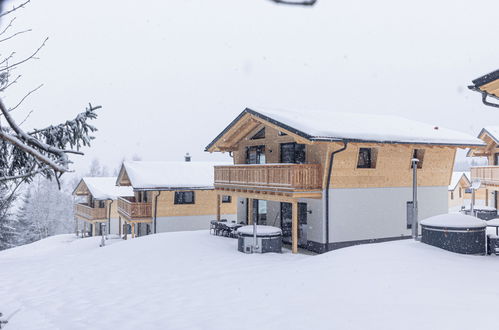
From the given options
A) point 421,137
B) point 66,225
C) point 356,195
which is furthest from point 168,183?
point 66,225

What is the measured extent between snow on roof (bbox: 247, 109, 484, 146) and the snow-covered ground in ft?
15.6

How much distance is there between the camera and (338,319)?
336 inches

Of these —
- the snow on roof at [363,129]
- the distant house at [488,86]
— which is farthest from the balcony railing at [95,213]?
the distant house at [488,86]

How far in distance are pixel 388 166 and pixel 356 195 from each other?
233cm

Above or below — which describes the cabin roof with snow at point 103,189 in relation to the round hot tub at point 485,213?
above

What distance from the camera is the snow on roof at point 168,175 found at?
28125 mm


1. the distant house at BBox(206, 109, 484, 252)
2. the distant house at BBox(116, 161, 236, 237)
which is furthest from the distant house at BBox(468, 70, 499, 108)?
the distant house at BBox(116, 161, 236, 237)

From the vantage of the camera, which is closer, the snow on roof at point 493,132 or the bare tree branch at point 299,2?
the bare tree branch at point 299,2

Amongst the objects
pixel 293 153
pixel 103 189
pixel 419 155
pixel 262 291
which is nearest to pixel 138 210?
pixel 103 189

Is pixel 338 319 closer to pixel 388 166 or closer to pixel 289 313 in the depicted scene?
pixel 289 313

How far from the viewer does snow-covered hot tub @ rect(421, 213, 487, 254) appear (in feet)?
43.6

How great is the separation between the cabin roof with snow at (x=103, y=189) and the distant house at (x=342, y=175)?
1762 cm

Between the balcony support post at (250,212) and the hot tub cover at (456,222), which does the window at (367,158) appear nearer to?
the hot tub cover at (456,222)

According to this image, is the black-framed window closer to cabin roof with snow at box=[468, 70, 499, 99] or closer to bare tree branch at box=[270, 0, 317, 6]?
cabin roof with snow at box=[468, 70, 499, 99]
